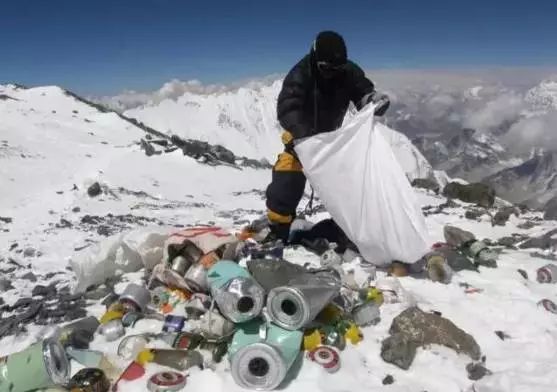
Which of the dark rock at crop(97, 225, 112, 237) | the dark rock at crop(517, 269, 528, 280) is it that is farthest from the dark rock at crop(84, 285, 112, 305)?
the dark rock at crop(517, 269, 528, 280)

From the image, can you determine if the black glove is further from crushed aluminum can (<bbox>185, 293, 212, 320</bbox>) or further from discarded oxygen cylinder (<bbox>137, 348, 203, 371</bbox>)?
discarded oxygen cylinder (<bbox>137, 348, 203, 371</bbox>)

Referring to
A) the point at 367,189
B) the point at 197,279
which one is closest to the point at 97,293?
the point at 197,279

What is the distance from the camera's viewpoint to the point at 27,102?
2791cm

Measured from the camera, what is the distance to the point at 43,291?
546 cm

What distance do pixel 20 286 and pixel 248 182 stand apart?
496 inches

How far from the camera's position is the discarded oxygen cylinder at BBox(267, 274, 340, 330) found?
357 cm

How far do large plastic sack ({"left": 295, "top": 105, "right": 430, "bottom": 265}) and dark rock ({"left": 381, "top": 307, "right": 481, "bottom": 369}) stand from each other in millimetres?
1126

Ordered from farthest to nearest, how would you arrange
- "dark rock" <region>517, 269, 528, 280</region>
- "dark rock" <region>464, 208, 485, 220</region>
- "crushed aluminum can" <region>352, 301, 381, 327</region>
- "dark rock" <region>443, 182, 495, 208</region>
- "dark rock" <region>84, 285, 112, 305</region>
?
"dark rock" <region>443, 182, 495, 208</region>, "dark rock" <region>464, 208, 485, 220</region>, "dark rock" <region>517, 269, 528, 280</region>, "dark rock" <region>84, 285, 112, 305</region>, "crushed aluminum can" <region>352, 301, 381, 327</region>

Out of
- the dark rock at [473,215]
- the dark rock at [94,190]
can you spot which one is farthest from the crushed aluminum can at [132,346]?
the dark rock at [94,190]

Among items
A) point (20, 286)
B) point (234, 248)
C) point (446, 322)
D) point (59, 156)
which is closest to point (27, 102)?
point (59, 156)

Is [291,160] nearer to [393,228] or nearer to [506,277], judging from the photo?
[393,228]

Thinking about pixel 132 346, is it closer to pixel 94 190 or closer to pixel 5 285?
pixel 5 285

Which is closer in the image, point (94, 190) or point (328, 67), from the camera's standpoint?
point (328, 67)

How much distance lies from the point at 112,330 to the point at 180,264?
1.00 m
